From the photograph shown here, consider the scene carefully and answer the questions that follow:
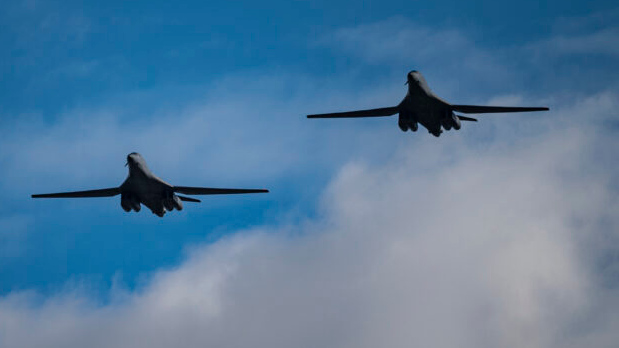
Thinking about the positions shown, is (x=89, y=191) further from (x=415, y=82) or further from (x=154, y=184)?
(x=415, y=82)

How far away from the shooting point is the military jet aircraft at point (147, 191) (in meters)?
111

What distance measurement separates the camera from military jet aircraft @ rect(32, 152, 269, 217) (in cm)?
11119

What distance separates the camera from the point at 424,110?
11562 cm

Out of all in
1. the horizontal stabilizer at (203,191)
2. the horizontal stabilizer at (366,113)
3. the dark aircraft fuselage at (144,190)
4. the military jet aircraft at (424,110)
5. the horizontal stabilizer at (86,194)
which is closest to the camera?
the dark aircraft fuselage at (144,190)

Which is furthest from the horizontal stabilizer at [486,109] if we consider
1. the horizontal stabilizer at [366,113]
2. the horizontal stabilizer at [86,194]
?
the horizontal stabilizer at [86,194]

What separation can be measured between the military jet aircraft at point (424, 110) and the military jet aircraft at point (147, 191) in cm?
1427

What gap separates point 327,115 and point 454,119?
12.6m

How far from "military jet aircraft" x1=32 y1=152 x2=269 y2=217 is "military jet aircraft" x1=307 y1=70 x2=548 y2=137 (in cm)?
1427

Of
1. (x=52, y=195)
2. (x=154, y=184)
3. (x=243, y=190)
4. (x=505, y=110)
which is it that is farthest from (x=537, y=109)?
(x=52, y=195)

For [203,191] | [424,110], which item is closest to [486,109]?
[424,110]

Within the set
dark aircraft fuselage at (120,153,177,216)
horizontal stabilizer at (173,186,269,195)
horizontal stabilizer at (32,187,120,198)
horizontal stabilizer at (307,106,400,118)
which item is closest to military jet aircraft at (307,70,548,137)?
horizontal stabilizer at (307,106,400,118)

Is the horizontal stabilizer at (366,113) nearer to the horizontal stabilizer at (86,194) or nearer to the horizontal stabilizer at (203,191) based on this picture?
the horizontal stabilizer at (203,191)

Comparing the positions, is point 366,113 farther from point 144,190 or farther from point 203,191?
point 144,190

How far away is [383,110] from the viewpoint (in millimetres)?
118812
